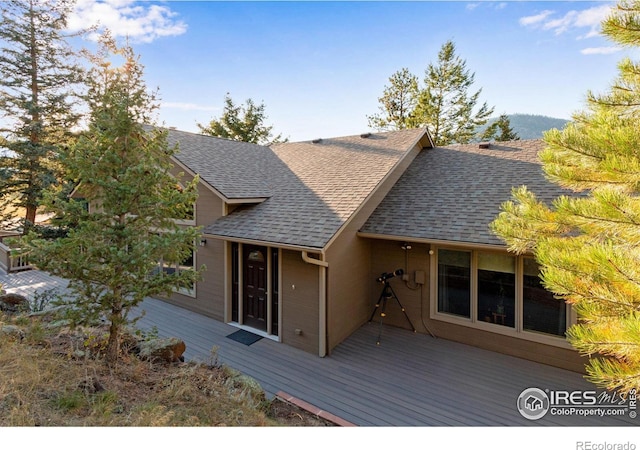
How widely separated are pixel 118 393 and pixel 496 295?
639cm

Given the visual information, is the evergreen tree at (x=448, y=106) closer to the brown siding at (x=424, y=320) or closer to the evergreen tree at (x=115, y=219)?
the brown siding at (x=424, y=320)

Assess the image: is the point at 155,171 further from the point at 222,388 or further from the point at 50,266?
the point at 222,388

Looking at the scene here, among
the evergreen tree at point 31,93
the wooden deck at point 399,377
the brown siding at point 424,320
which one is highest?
the evergreen tree at point 31,93

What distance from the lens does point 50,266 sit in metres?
3.74

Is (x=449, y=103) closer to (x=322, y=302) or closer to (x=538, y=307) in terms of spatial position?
(x=538, y=307)

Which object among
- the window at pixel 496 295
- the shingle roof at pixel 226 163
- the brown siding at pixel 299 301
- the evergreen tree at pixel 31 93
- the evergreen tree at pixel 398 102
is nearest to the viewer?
the window at pixel 496 295

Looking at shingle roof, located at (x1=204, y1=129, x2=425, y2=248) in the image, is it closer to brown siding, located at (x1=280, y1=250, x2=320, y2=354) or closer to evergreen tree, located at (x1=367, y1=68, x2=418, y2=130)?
brown siding, located at (x1=280, y1=250, x2=320, y2=354)

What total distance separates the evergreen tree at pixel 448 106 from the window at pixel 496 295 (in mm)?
16001

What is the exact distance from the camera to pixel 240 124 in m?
25.4

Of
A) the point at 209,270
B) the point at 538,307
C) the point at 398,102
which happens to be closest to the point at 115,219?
the point at 209,270

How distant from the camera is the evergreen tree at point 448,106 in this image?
793 inches

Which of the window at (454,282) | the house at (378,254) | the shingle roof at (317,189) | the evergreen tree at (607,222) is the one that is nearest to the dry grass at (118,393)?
the house at (378,254)

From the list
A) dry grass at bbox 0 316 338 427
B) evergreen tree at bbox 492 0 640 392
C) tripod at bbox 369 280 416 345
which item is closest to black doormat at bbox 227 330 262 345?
dry grass at bbox 0 316 338 427

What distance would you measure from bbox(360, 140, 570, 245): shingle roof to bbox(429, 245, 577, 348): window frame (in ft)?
1.71
